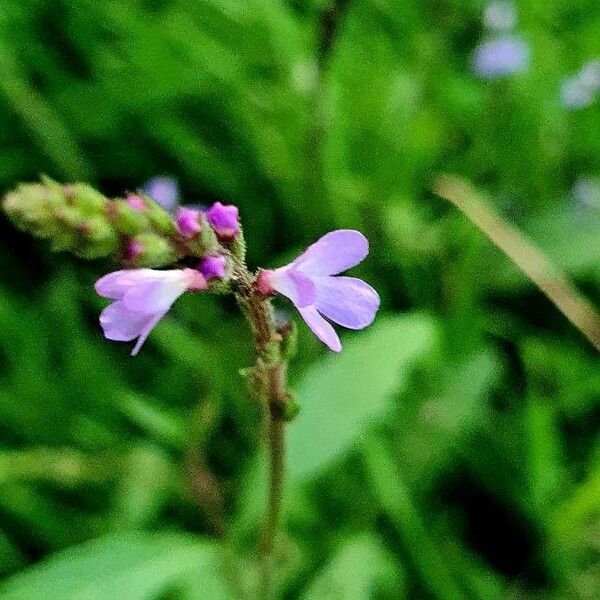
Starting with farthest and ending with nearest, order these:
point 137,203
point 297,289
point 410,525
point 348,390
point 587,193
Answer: point 587,193 < point 410,525 < point 348,390 < point 137,203 < point 297,289

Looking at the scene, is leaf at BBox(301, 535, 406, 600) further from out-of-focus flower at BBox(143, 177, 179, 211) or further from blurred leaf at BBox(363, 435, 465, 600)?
out-of-focus flower at BBox(143, 177, 179, 211)

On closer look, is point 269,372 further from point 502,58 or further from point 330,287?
point 502,58

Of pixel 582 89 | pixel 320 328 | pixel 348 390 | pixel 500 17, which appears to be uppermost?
pixel 500 17

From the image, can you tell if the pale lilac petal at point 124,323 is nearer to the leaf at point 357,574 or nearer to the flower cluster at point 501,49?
the leaf at point 357,574

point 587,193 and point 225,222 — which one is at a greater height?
point 587,193

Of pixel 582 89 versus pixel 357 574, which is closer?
pixel 357 574

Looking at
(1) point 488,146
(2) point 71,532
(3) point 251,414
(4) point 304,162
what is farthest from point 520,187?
(2) point 71,532

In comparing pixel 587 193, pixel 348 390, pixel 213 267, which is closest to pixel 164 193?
pixel 348 390
